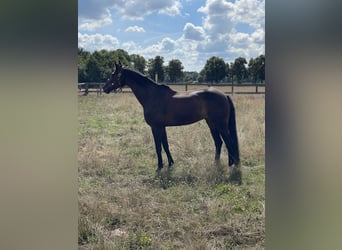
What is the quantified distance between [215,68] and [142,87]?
1.48ft

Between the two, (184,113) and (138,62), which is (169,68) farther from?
(184,113)

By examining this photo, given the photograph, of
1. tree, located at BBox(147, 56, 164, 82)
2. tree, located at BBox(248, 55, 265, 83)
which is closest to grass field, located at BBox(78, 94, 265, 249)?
tree, located at BBox(248, 55, 265, 83)

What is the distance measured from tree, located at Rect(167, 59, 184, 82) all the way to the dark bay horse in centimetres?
10

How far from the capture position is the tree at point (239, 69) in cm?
171

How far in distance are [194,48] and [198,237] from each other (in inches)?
41.4

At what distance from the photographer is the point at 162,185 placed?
1842mm

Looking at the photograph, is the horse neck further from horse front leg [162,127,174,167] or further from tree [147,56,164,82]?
horse front leg [162,127,174,167]

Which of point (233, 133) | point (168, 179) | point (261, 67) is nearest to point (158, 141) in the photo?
point (168, 179)

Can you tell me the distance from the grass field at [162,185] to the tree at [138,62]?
18cm

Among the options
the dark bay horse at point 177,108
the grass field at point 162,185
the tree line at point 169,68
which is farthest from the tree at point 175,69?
the grass field at point 162,185

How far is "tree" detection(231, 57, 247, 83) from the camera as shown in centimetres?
171
